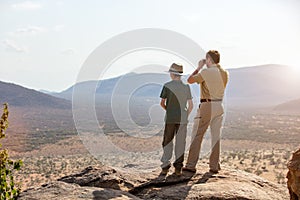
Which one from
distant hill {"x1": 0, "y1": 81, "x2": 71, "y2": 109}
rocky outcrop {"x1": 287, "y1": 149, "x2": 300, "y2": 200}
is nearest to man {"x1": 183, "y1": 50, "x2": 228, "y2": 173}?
rocky outcrop {"x1": 287, "y1": 149, "x2": 300, "y2": 200}

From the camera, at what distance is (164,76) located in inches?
262

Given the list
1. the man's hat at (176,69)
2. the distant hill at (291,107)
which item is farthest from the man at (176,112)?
the distant hill at (291,107)

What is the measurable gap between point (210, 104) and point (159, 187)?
4.62 ft

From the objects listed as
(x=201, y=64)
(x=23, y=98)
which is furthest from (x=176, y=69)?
(x=23, y=98)

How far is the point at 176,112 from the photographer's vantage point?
5.74 m

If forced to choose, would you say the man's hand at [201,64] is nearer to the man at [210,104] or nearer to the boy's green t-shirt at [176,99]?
the man at [210,104]

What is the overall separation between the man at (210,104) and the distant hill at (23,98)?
7649 cm

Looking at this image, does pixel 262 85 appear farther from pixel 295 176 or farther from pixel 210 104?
pixel 295 176

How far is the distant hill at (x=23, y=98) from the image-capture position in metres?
79.6

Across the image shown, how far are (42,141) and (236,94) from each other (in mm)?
135075

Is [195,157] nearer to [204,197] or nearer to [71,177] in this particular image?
[204,197]

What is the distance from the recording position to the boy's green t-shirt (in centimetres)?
571

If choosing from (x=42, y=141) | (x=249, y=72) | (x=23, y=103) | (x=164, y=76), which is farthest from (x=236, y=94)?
(x=164, y=76)

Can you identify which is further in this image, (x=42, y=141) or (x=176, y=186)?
(x=42, y=141)
